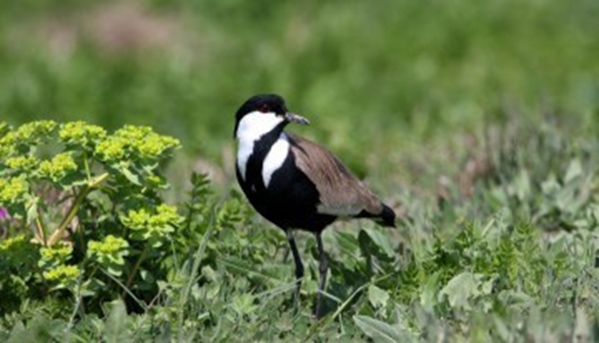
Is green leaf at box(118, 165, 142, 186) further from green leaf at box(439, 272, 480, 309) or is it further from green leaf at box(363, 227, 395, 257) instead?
green leaf at box(439, 272, 480, 309)

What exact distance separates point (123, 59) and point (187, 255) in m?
6.09

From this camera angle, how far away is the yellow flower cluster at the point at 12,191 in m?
4.53

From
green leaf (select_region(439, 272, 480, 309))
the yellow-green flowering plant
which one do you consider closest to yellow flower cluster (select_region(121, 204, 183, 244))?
the yellow-green flowering plant

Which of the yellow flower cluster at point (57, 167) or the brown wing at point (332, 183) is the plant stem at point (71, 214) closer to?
the yellow flower cluster at point (57, 167)

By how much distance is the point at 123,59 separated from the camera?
1086 cm

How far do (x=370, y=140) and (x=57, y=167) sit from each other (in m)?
4.00

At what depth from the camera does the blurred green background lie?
30.7 feet

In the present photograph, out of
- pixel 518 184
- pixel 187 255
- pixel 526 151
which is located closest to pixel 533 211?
pixel 518 184

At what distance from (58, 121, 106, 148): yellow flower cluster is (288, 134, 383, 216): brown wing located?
0.68 metres

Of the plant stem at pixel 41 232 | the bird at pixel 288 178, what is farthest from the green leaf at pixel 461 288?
the plant stem at pixel 41 232

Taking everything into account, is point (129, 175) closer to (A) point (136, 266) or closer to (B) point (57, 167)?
(B) point (57, 167)

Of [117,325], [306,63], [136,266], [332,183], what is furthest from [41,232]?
[306,63]

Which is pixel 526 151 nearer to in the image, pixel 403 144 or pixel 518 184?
pixel 518 184

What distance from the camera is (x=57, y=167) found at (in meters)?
4.59
